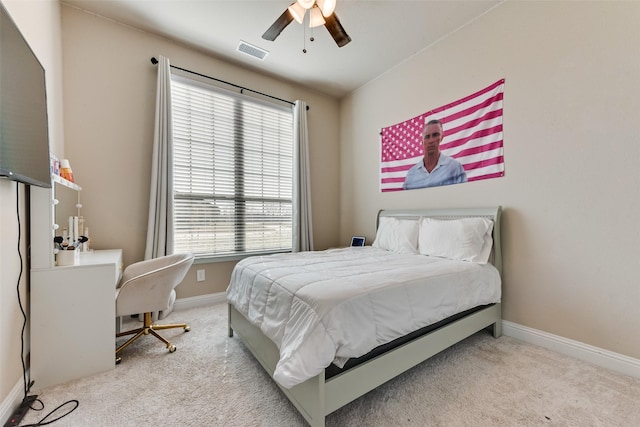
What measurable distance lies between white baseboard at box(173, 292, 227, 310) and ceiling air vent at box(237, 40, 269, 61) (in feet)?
9.49

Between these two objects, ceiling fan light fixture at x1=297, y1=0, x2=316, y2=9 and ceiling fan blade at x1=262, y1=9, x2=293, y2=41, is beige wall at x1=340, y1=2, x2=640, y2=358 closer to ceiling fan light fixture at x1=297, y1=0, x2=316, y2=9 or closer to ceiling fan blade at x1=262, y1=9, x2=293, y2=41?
ceiling fan light fixture at x1=297, y1=0, x2=316, y2=9

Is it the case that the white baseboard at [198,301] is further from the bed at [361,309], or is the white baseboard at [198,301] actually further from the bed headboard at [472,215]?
the bed headboard at [472,215]

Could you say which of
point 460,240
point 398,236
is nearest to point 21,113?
point 398,236

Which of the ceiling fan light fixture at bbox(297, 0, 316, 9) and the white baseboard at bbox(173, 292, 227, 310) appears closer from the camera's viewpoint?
the ceiling fan light fixture at bbox(297, 0, 316, 9)

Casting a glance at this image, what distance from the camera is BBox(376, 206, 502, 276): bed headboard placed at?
2.19 m

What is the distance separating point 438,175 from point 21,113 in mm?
3179

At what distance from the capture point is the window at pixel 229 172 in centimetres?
287

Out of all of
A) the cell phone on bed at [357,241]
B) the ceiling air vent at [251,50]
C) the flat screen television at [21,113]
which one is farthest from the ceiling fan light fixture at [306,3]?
the cell phone on bed at [357,241]

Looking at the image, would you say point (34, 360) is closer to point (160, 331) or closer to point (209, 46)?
point (160, 331)

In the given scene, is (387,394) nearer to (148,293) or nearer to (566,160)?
(148,293)

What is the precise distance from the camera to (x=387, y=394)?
146 centimetres

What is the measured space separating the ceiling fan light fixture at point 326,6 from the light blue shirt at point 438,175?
5.72 ft

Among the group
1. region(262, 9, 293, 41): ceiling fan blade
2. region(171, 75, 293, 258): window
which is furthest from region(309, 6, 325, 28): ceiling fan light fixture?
region(171, 75, 293, 258): window

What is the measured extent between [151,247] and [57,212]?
0.79 metres
